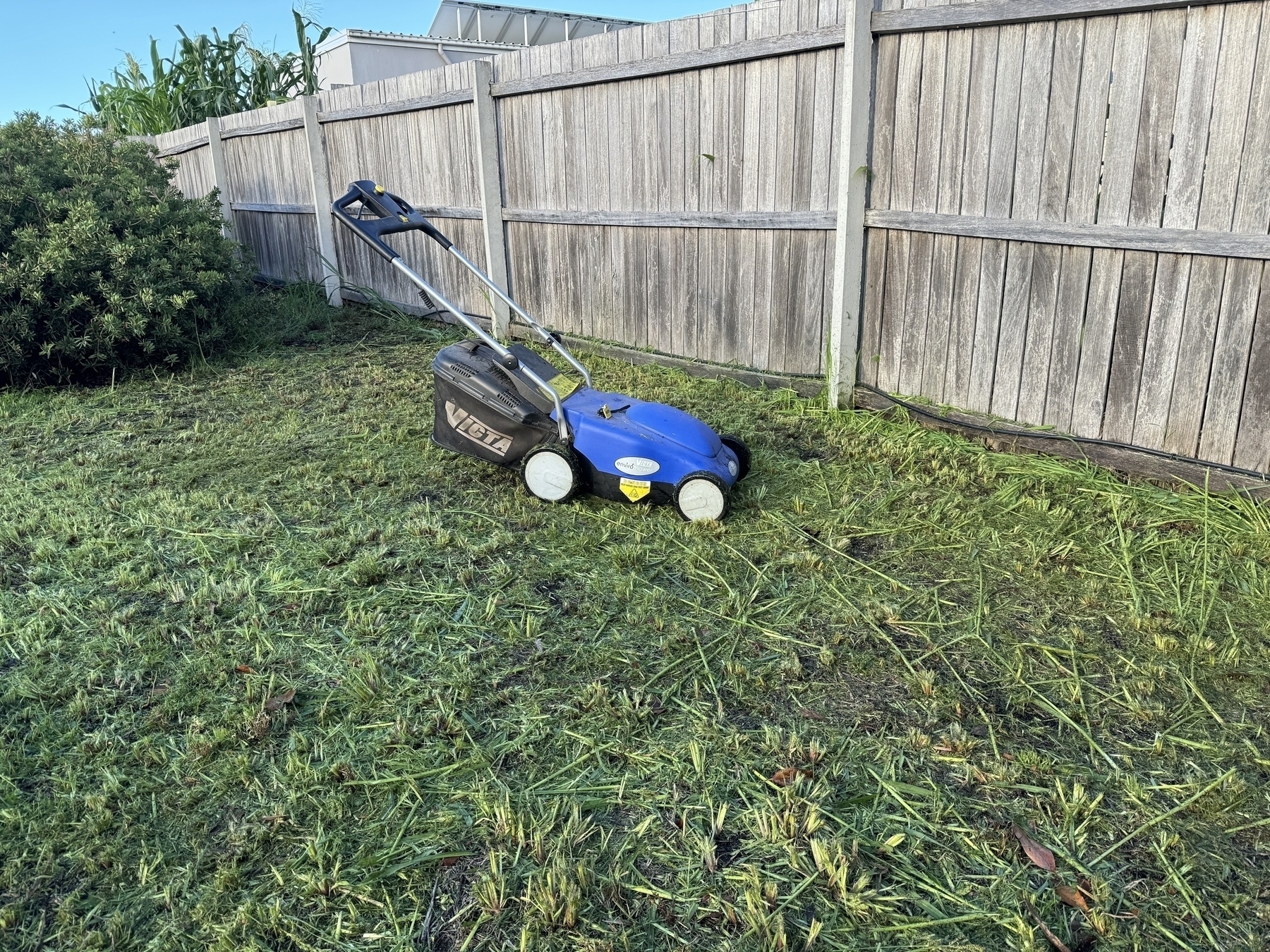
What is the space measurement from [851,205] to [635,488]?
6.75 ft

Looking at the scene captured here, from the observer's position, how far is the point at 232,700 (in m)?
2.66

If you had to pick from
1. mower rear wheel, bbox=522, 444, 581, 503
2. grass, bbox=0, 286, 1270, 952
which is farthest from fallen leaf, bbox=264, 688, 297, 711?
mower rear wheel, bbox=522, 444, 581, 503

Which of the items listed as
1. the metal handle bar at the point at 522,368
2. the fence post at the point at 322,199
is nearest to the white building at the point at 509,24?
the fence post at the point at 322,199

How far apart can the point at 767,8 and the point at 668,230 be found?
1.47 m

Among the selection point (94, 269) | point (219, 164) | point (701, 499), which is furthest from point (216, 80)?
point (701, 499)

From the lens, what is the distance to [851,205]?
477 centimetres

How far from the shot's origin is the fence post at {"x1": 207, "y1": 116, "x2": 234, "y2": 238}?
33.9 feet

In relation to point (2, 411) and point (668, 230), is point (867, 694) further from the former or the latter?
point (2, 411)

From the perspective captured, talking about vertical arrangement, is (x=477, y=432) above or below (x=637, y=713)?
above

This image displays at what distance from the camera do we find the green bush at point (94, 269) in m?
6.29

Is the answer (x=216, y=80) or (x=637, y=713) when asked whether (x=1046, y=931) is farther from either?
(x=216, y=80)

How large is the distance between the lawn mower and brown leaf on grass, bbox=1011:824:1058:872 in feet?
6.27

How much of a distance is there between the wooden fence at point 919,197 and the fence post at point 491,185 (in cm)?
2

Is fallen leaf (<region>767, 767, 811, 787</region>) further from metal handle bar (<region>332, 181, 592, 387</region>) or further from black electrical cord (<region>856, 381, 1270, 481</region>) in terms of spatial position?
black electrical cord (<region>856, 381, 1270, 481</region>)
